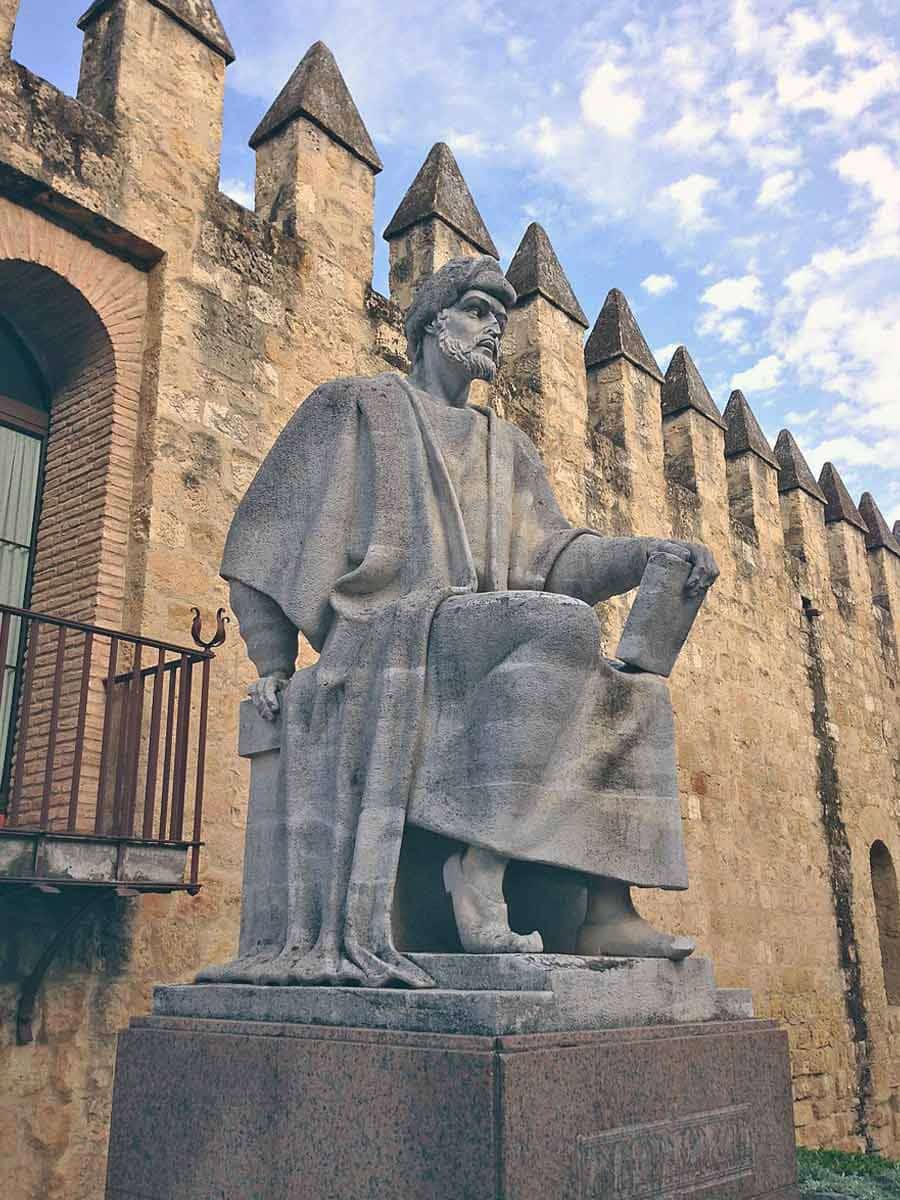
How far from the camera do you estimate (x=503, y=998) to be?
7.32 ft

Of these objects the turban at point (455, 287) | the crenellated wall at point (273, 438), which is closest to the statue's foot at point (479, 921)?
the turban at point (455, 287)

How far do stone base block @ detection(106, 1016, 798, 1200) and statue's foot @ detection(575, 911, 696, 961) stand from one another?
18cm

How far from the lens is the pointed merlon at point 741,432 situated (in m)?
11.8

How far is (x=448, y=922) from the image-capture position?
2818 mm

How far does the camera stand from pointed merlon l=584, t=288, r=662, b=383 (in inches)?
397

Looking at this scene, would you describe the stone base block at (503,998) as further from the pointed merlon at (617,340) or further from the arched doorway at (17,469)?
the pointed merlon at (617,340)

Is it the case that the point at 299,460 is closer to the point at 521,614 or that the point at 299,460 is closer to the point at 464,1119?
the point at 521,614

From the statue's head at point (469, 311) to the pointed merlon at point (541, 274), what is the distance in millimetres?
5910

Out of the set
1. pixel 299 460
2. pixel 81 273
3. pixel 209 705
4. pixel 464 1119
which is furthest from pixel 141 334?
pixel 464 1119

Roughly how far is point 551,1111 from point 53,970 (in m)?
3.39

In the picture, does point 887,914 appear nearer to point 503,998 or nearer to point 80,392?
point 80,392

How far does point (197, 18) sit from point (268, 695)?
17.0ft

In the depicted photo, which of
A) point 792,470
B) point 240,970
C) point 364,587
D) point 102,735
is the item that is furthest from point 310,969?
point 792,470

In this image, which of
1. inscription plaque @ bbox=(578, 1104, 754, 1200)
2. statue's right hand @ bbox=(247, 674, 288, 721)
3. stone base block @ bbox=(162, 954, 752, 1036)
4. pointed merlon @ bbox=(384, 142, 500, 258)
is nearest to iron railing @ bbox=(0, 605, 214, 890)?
statue's right hand @ bbox=(247, 674, 288, 721)
